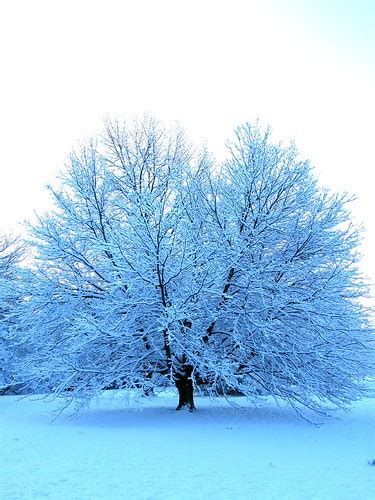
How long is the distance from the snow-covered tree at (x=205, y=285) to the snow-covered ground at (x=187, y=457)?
2.88 feet

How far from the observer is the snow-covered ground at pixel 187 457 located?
5.38 m

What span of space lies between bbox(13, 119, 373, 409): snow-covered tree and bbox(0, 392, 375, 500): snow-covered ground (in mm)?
878

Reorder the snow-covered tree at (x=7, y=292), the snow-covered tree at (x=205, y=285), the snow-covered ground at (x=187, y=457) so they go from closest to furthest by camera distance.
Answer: the snow-covered ground at (x=187, y=457)
the snow-covered tree at (x=205, y=285)
the snow-covered tree at (x=7, y=292)

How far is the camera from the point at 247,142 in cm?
1220

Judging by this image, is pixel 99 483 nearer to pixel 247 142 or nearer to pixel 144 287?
pixel 144 287

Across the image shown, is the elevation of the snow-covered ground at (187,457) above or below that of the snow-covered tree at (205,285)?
below

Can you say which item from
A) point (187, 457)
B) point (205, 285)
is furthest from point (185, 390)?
point (187, 457)

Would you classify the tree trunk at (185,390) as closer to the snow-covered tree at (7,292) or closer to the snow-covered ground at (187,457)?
the snow-covered ground at (187,457)

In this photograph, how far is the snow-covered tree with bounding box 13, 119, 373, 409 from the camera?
33.9 feet

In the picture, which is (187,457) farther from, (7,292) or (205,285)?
(7,292)

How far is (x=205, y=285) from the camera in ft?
33.5

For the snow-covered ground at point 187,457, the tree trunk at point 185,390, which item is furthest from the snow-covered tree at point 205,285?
the snow-covered ground at point 187,457

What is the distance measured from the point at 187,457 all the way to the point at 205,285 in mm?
3719

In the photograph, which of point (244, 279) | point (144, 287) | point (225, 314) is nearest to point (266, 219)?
point (244, 279)
